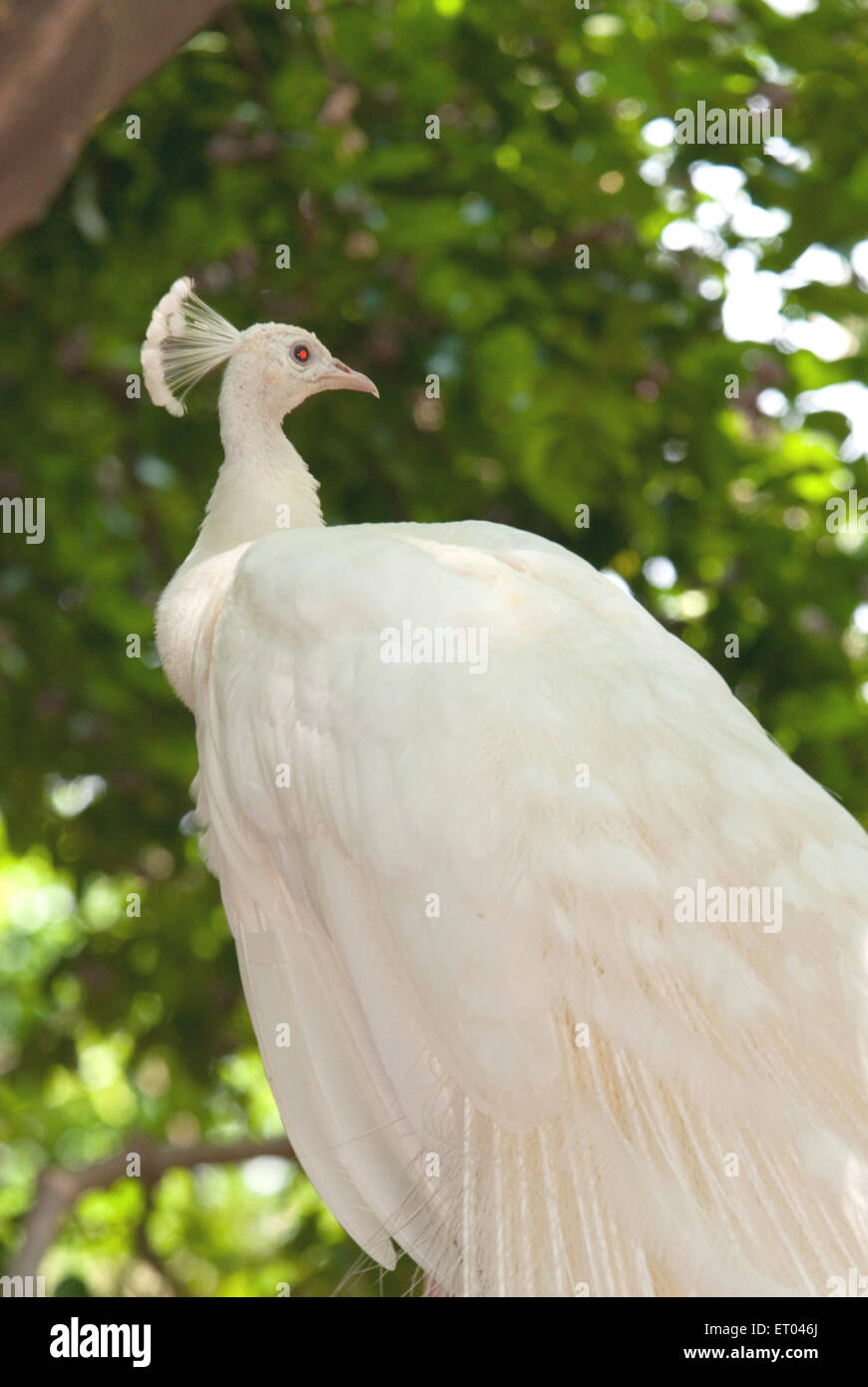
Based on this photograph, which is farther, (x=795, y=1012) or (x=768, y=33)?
(x=768, y=33)

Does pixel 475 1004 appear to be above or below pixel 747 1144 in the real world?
above

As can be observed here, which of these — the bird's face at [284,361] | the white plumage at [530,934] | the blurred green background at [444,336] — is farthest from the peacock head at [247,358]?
the blurred green background at [444,336]

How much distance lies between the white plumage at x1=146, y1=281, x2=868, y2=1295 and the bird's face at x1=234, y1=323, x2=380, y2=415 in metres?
0.38

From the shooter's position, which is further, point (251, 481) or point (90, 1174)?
point (90, 1174)

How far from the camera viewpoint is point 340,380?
3.00 metres

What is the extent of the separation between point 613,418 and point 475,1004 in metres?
2.38

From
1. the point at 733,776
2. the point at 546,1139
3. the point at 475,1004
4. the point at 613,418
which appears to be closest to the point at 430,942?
the point at 475,1004

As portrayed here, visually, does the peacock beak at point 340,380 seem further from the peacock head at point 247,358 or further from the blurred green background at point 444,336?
the blurred green background at point 444,336

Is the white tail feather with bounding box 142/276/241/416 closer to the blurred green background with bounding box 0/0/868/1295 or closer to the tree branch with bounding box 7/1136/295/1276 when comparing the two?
the blurred green background with bounding box 0/0/868/1295

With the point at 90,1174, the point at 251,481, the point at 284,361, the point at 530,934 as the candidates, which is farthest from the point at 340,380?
the point at 90,1174

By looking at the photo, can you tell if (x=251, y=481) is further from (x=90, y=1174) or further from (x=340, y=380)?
(x=90, y=1174)

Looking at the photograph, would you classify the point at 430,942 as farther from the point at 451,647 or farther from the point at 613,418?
the point at 613,418

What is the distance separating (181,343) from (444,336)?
1431mm

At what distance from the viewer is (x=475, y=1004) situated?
7.01 feet
